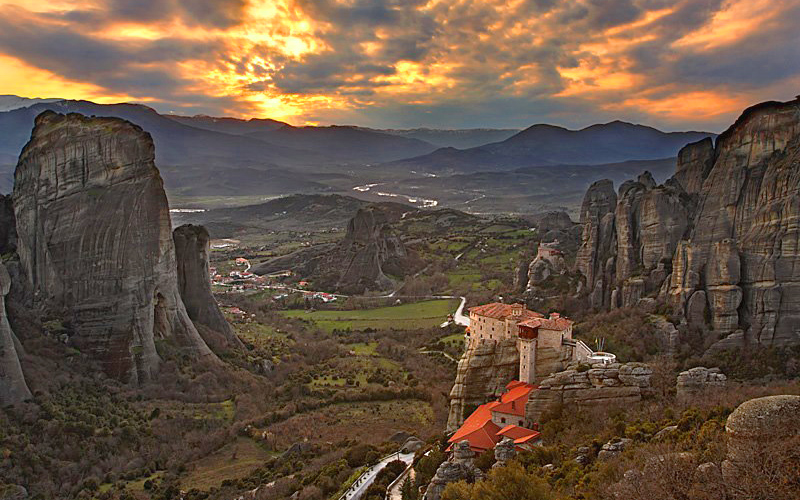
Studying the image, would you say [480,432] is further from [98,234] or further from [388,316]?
[388,316]

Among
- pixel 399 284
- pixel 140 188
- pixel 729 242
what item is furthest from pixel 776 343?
pixel 399 284

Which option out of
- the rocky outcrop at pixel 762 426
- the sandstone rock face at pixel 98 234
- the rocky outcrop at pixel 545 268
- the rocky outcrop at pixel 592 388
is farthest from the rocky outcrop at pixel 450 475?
the rocky outcrop at pixel 545 268

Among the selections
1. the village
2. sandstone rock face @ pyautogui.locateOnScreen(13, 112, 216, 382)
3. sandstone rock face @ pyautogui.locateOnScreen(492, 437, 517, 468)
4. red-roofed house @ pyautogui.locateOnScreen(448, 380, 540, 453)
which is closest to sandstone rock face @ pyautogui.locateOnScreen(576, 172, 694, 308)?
red-roofed house @ pyautogui.locateOnScreen(448, 380, 540, 453)

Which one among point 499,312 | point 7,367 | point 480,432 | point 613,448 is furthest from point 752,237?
point 7,367

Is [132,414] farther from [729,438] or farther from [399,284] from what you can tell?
[399,284]

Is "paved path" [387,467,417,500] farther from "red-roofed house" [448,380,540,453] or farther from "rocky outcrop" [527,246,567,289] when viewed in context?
"rocky outcrop" [527,246,567,289]

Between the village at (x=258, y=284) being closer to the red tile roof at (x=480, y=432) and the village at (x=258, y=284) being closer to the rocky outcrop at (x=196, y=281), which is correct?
the rocky outcrop at (x=196, y=281)
